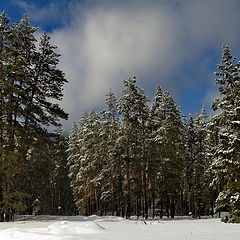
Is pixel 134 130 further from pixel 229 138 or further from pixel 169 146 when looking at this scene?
pixel 229 138

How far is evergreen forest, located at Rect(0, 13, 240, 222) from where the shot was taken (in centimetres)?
2038

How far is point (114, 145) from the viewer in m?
33.9

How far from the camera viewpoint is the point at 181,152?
37562 millimetres

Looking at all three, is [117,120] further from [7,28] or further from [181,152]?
[7,28]

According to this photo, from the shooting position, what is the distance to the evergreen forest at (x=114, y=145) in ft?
66.8

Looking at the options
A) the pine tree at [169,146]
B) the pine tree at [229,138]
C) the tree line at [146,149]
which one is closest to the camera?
the pine tree at [229,138]

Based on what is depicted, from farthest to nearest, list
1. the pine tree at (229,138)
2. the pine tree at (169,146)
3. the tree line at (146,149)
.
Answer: the pine tree at (169,146) → the tree line at (146,149) → the pine tree at (229,138)

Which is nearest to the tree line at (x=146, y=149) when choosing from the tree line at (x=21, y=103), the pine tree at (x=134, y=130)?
the pine tree at (x=134, y=130)

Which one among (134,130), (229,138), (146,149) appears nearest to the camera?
(229,138)

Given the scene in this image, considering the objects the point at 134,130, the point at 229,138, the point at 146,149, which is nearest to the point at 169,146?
the point at 146,149

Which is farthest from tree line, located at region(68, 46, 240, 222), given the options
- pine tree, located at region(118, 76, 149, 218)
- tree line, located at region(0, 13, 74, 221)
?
tree line, located at region(0, 13, 74, 221)

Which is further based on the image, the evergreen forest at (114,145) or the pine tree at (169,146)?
the pine tree at (169,146)

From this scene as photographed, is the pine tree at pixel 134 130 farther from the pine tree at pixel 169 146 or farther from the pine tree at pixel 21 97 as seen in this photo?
the pine tree at pixel 21 97

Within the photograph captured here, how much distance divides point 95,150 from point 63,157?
52.3 feet
